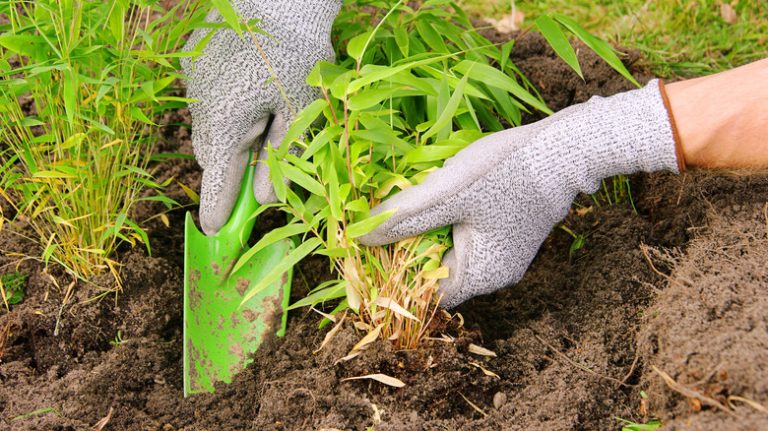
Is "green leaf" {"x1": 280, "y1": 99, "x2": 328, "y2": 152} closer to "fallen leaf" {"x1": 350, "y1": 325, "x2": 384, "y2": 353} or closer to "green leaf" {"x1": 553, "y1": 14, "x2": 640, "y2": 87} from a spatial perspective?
"fallen leaf" {"x1": 350, "y1": 325, "x2": 384, "y2": 353}

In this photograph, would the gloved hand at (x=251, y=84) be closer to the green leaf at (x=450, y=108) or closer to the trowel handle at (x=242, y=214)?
the trowel handle at (x=242, y=214)

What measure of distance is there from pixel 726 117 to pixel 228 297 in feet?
3.60

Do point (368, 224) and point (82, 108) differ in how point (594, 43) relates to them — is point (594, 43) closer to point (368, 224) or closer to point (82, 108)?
point (368, 224)

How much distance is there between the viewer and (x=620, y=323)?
1.50 meters

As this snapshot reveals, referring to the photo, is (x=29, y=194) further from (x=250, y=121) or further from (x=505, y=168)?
(x=505, y=168)

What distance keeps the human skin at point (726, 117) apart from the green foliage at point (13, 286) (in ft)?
4.68

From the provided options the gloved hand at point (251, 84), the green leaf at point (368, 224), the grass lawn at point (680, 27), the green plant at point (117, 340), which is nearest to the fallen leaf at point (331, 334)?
the green leaf at point (368, 224)

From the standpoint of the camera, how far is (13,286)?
1.67 metres

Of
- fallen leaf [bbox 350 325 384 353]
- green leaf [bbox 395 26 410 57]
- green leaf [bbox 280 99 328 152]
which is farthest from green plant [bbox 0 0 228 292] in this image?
fallen leaf [bbox 350 325 384 353]

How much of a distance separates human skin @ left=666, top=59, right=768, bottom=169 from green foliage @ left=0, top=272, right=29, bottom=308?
1.43 m

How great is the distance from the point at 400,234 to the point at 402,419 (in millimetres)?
349

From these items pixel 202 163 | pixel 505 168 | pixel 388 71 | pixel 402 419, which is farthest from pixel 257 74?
pixel 402 419

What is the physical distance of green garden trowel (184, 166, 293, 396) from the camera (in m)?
1.62

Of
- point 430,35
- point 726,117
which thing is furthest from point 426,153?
point 726,117
